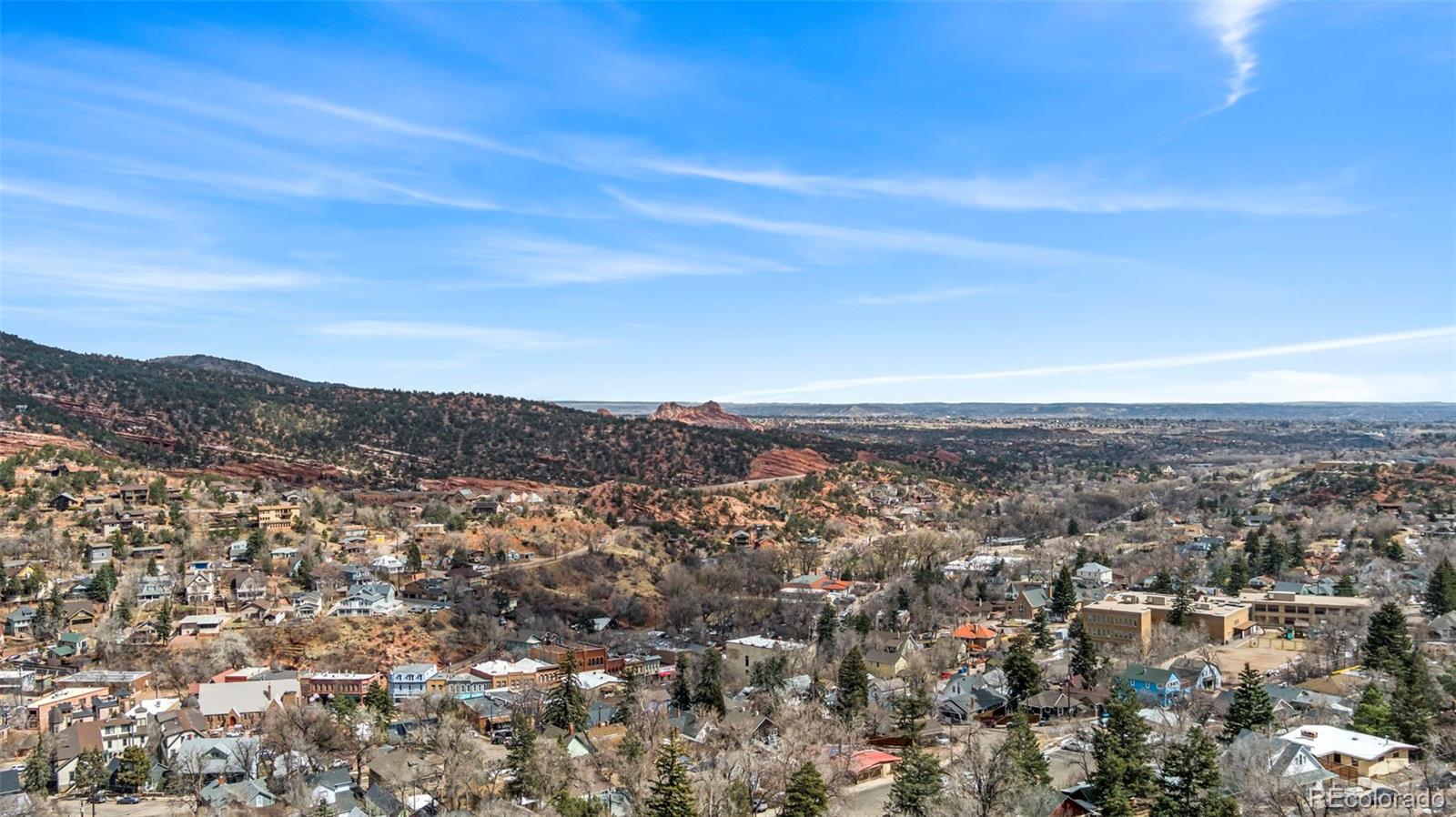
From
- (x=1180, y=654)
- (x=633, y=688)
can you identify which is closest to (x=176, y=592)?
(x=633, y=688)

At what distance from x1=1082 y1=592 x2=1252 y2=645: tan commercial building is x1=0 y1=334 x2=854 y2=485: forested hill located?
5836 cm

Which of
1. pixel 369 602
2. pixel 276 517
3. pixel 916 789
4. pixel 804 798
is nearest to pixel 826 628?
pixel 369 602

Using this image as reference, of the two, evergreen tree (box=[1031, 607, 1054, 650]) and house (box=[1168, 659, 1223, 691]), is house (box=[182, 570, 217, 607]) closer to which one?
evergreen tree (box=[1031, 607, 1054, 650])

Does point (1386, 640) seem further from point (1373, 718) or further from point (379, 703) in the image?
point (379, 703)

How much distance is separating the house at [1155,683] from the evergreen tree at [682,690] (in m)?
17.8

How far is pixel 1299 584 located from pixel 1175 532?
27002 mm

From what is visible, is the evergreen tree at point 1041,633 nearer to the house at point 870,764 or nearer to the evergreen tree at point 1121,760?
the house at point 870,764

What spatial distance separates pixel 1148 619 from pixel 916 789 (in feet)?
93.4

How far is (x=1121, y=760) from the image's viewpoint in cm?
3109

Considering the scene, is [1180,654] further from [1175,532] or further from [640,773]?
[1175,532]

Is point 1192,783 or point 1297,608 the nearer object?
point 1192,783

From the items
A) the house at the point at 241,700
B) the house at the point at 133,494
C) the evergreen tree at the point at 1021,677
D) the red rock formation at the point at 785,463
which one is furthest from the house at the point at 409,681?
the red rock formation at the point at 785,463

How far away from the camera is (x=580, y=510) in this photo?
8881 cm

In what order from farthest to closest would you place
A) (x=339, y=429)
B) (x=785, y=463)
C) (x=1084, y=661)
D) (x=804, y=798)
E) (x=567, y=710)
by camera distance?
(x=785, y=463)
(x=339, y=429)
(x=1084, y=661)
(x=567, y=710)
(x=804, y=798)
